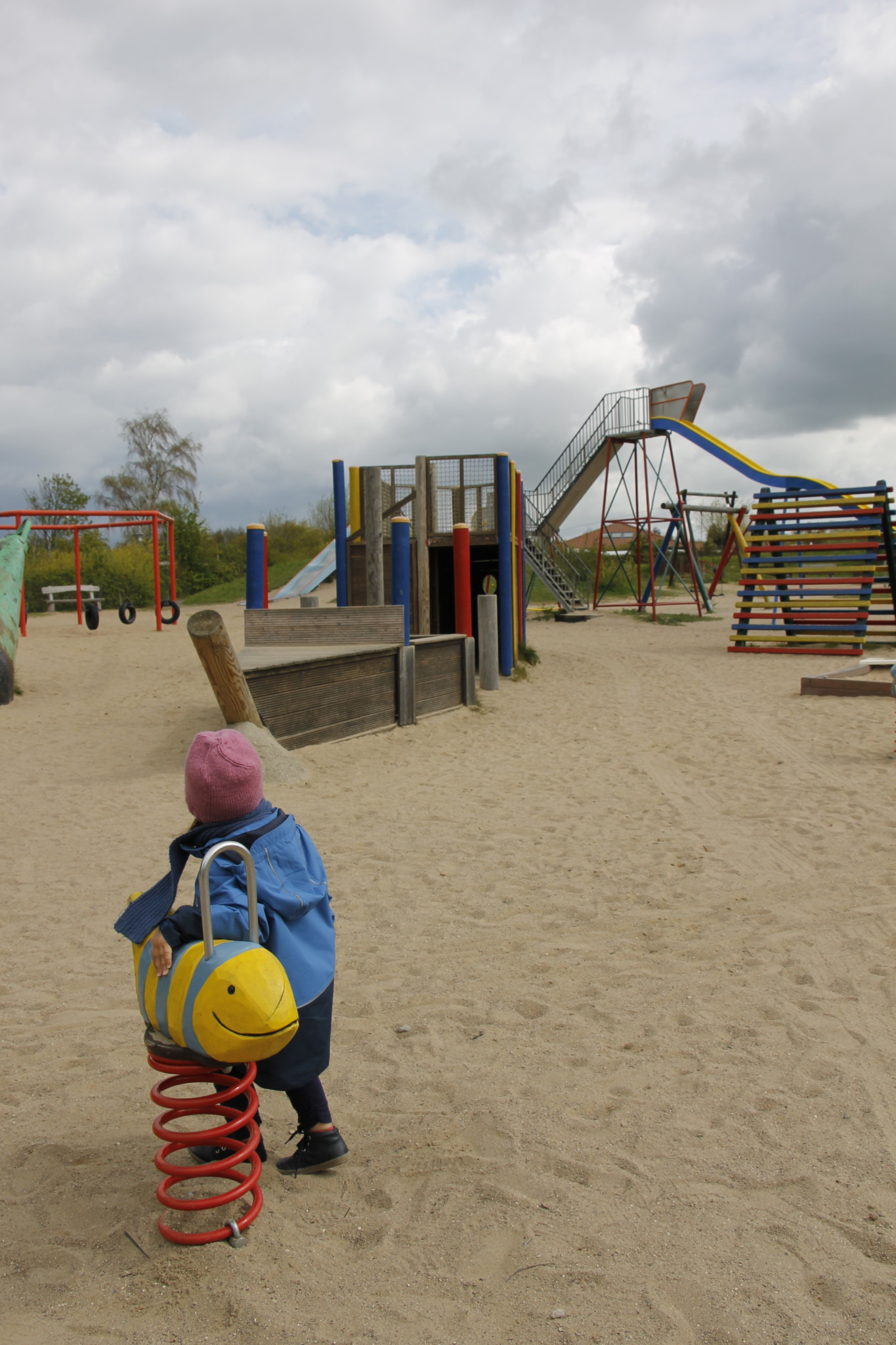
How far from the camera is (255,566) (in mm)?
10375

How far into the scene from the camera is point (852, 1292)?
2055mm

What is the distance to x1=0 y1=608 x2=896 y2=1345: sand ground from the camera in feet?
6.77

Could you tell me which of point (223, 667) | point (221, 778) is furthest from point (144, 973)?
point (223, 667)

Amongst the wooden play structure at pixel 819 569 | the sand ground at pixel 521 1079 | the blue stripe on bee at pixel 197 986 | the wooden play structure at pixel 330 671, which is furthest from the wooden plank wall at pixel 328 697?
the wooden play structure at pixel 819 569

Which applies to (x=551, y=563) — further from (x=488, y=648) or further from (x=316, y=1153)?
(x=316, y=1153)

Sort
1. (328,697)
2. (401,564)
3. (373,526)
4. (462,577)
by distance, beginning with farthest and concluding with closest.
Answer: (462,577) → (373,526) → (401,564) → (328,697)

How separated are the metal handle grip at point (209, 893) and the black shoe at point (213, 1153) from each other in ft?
2.35

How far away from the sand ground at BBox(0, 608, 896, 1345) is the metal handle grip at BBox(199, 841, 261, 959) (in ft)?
2.46

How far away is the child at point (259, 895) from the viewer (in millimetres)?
2273

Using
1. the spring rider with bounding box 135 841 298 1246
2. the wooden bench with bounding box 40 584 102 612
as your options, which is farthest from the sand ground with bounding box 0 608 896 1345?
the wooden bench with bounding box 40 584 102 612

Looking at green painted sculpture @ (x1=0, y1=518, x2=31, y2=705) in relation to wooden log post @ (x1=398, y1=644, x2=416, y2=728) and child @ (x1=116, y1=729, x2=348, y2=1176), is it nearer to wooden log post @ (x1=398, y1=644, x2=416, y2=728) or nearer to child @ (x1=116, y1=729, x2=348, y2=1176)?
wooden log post @ (x1=398, y1=644, x2=416, y2=728)

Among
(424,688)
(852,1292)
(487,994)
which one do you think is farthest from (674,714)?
(852,1292)

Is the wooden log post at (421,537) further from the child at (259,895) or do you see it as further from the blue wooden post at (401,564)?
the child at (259,895)

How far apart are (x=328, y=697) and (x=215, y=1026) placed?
6.65 metres
